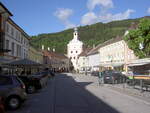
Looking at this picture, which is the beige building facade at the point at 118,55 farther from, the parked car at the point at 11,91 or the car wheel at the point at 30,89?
the parked car at the point at 11,91

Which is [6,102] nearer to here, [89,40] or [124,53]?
[124,53]

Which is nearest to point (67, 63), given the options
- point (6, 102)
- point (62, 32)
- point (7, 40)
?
point (62, 32)

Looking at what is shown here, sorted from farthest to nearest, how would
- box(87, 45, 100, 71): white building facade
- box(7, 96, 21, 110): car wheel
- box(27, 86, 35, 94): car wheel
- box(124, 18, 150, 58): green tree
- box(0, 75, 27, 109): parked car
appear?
box(87, 45, 100, 71): white building facade → box(124, 18, 150, 58): green tree → box(27, 86, 35, 94): car wheel → box(7, 96, 21, 110): car wheel → box(0, 75, 27, 109): parked car

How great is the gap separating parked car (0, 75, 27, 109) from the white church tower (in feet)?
409

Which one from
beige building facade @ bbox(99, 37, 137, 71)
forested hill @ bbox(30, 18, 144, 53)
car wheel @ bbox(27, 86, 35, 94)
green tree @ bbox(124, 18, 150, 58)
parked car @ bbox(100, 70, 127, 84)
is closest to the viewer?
car wheel @ bbox(27, 86, 35, 94)

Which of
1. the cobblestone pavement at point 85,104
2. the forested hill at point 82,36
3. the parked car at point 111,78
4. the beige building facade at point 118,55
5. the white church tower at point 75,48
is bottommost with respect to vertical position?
the cobblestone pavement at point 85,104

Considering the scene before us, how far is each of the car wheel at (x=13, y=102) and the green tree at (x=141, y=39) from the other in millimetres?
30491

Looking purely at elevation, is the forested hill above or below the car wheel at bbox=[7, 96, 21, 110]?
above

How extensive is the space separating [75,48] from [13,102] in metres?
129

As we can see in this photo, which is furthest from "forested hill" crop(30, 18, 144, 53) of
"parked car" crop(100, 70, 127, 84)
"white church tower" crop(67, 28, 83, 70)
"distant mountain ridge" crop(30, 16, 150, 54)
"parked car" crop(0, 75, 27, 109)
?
"parked car" crop(0, 75, 27, 109)

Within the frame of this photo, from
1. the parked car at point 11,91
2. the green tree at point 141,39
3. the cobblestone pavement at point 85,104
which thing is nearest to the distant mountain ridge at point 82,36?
the green tree at point 141,39

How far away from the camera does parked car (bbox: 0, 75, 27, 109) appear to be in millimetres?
12796

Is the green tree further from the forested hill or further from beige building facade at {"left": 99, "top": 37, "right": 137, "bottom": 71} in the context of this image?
the forested hill

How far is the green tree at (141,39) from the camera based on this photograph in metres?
40.5
